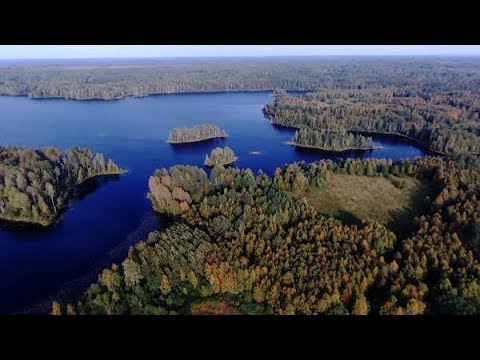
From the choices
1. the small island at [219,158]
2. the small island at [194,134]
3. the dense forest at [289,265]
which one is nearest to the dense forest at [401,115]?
the small island at [194,134]

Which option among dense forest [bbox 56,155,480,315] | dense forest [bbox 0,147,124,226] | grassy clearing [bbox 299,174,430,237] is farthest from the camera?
dense forest [bbox 0,147,124,226]

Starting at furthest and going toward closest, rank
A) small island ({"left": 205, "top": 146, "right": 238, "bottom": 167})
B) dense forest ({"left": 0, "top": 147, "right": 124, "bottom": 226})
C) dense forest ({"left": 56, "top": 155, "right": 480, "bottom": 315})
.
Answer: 1. small island ({"left": 205, "top": 146, "right": 238, "bottom": 167})
2. dense forest ({"left": 0, "top": 147, "right": 124, "bottom": 226})
3. dense forest ({"left": 56, "top": 155, "right": 480, "bottom": 315})

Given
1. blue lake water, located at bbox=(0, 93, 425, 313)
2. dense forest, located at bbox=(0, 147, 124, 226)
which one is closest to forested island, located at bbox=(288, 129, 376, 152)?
blue lake water, located at bbox=(0, 93, 425, 313)

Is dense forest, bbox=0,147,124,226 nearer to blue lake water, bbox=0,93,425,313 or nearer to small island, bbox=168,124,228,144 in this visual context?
blue lake water, bbox=0,93,425,313

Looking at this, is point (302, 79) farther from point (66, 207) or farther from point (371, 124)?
point (66, 207)

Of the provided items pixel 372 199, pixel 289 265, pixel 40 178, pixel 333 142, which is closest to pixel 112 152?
pixel 40 178

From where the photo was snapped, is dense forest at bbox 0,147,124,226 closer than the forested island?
Yes
